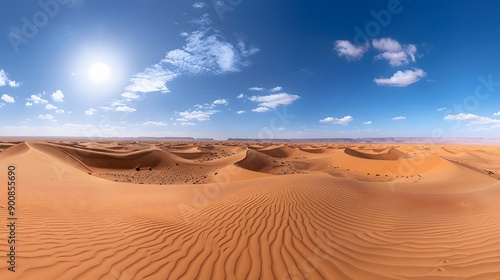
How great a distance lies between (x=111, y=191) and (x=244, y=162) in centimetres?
1748

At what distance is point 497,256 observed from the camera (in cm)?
446

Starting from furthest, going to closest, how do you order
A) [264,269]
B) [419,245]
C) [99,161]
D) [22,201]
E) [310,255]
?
1. [99,161]
2. [22,201]
3. [419,245]
4. [310,255]
5. [264,269]

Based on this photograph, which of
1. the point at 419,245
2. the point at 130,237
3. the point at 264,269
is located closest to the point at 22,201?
the point at 130,237

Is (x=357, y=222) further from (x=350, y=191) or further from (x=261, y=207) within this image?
(x=350, y=191)

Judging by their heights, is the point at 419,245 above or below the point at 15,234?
below

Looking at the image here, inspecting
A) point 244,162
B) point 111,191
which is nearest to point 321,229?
point 111,191

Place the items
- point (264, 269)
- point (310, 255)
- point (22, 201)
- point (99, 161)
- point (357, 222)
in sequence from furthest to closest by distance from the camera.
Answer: point (99, 161) → point (22, 201) → point (357, 222) → point (310, 255) → point (264, 269)

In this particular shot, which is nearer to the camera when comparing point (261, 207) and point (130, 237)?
point (130, 237)

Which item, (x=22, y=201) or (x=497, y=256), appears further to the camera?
(x=22, y=201)

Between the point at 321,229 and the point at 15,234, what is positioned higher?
the point at 15,234

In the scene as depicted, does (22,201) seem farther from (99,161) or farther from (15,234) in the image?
(99,161)

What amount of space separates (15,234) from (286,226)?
6457 mm

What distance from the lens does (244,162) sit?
92.2 feet

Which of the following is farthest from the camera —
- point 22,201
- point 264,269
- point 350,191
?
point 350,191
